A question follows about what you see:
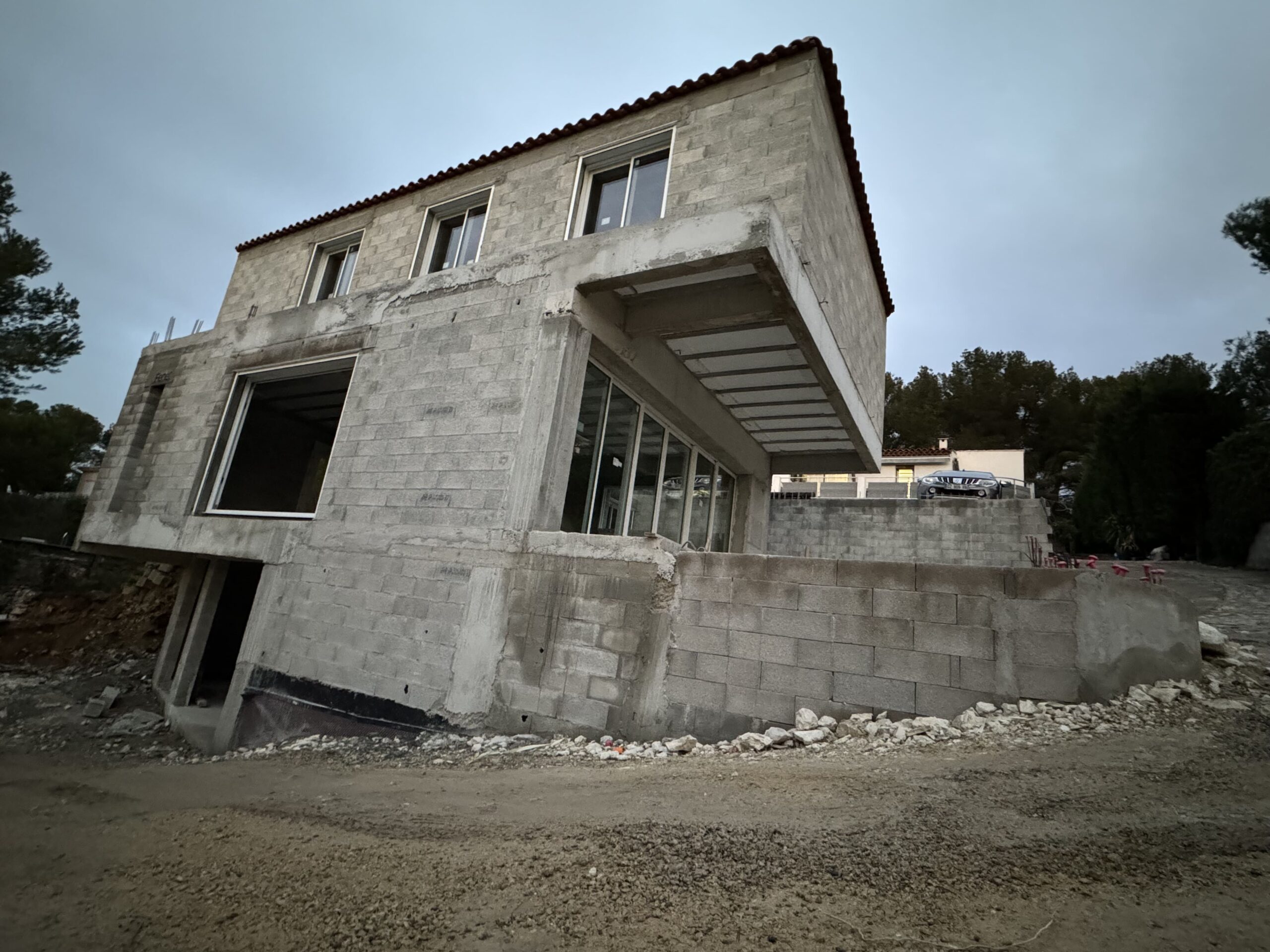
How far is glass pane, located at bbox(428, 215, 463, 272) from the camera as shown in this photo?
8680mm

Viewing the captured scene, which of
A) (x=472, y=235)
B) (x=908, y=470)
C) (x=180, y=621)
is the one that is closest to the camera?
(x=472, y=235)

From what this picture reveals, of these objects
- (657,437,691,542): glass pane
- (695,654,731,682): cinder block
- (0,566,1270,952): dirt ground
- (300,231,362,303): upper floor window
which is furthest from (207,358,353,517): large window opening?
(695,654,731,682): cinder block

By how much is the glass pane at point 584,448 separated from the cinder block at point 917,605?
3424mm

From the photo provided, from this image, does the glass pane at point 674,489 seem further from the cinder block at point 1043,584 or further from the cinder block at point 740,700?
the cinder block at point 1043,584

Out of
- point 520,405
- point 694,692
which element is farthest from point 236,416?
point 694,692

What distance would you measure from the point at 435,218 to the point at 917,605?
8.58m

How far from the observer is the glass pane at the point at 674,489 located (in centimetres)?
855

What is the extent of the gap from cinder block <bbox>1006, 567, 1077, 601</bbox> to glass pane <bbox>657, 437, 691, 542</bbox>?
16.0 feet

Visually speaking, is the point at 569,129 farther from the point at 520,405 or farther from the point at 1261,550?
the point at 1261,550

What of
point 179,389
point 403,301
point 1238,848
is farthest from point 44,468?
point 1238,848

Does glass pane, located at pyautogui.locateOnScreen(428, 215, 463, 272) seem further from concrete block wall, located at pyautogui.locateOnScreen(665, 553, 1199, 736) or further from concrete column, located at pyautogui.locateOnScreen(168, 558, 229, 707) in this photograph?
concrete column, located at pyautogui.locateOnScreen(168, 558, 229, 707)

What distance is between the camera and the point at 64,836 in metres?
3.39

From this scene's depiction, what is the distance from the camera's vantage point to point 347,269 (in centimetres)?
1001

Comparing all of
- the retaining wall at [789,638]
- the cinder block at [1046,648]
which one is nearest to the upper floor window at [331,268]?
the retaining wall at [789,638]
